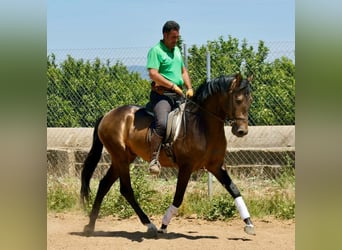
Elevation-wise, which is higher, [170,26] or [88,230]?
[170,26]

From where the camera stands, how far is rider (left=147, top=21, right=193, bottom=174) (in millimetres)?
6113

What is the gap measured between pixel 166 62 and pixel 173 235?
201 cm

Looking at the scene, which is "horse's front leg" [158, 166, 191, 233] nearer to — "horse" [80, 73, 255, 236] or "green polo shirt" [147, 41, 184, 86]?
"horse" [80, 73, 255, 236]

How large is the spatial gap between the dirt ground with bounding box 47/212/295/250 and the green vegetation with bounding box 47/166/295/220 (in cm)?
14

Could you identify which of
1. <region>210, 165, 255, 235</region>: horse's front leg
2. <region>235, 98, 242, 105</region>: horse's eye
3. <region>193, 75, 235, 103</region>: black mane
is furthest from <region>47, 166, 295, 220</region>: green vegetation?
<region>235, 98, 242, 105</region>: horse's eye

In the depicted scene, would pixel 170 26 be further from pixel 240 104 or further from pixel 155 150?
pixel 155 150

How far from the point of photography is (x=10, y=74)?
1.08m

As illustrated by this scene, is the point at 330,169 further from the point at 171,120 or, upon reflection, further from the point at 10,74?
the point at 171,120

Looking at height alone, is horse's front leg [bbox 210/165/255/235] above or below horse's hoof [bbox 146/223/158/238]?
above

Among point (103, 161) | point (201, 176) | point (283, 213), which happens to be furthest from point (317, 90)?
point (103, 161)

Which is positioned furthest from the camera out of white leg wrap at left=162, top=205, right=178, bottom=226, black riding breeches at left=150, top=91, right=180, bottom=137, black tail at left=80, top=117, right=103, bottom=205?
black tail at left=80, top=117, right=103, bottom=205

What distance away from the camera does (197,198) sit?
7734 mm

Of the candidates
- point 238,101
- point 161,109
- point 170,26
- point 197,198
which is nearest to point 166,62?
point 170,26

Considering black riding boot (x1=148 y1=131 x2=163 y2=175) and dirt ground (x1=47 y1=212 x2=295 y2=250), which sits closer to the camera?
dirt ground (x1=47 y1=212 x2=295 y2=250)
